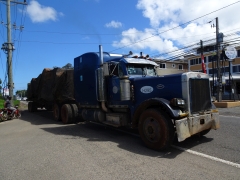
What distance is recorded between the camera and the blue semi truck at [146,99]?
5.59 m

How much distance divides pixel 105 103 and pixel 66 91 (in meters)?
4.33

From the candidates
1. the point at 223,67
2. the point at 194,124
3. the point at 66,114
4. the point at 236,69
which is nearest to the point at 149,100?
the point at 194,124

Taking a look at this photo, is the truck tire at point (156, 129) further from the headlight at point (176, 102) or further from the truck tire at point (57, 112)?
the truck tire at point (57, 112)

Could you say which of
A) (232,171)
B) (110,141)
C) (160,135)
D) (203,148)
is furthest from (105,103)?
(232,171)

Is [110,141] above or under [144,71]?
under

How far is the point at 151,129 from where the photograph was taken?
5.87 metres

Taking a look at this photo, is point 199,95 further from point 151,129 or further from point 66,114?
point 66,114

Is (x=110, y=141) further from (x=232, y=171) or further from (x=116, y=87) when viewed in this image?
(x=232, y=171)

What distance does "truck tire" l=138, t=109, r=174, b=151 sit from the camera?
550 cm

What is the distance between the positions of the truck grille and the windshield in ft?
6.92

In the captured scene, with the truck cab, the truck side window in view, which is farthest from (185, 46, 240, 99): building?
the truck side window

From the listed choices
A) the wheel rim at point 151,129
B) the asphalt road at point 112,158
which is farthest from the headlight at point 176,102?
the asphalt road at point 112,158

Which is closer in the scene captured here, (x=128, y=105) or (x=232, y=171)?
(x=232, y=171)

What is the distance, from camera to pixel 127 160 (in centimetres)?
500
